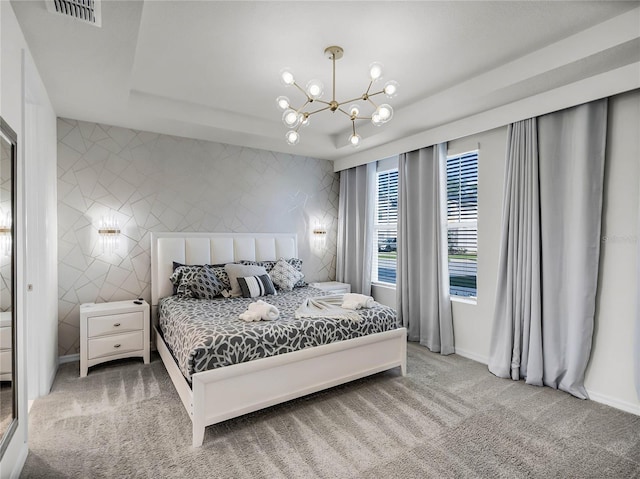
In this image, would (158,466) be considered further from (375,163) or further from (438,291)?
(375,163)

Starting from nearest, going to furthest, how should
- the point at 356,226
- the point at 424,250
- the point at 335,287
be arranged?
1. the point at 424,250
2. the point at 335,287
3. the point at 356,226

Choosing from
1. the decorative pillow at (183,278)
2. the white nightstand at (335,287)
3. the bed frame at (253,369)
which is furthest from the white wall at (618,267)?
the decorative pillow at (183,278)

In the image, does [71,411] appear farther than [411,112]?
No

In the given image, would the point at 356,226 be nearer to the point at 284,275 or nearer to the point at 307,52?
the point at 284,275

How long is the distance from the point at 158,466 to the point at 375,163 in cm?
418

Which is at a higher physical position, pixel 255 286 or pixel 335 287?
pixel 255 286

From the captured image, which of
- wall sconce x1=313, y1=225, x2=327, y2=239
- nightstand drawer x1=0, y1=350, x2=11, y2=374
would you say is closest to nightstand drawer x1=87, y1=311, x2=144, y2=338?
nightstand drawer x1=0, y1=350, x2=11, y2=374

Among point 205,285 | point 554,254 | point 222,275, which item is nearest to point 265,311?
A: point 205,285

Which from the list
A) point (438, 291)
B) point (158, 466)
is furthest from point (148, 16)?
point (438, 291)

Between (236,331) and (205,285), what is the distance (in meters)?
1.32

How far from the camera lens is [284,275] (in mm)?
4172

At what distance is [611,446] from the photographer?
7.13 feet

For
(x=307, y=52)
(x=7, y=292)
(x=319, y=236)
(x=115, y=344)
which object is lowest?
(x=115, y=344)

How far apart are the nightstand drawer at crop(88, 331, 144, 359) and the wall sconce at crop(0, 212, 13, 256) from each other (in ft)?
5.86
